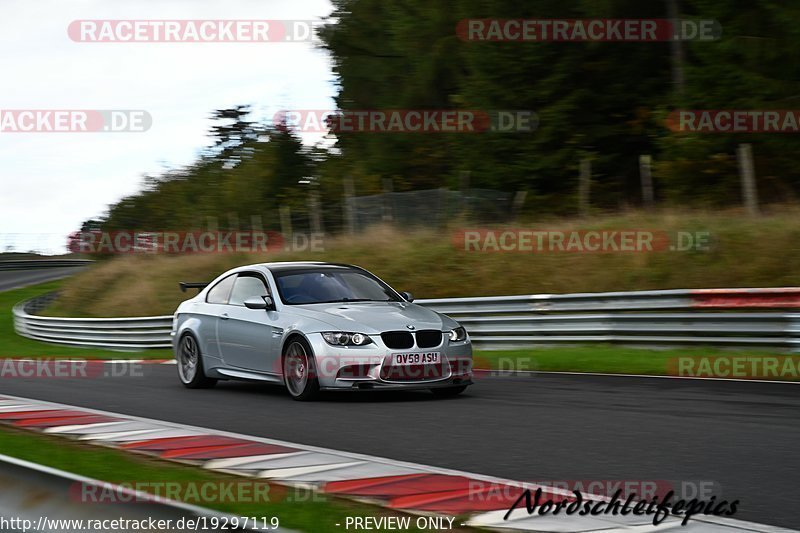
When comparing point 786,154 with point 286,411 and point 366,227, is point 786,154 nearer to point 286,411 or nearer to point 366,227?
point 366,227

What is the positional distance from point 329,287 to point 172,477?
573 centimetres

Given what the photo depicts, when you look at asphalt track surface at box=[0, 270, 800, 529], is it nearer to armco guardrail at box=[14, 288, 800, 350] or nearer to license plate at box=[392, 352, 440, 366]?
license plate at box=[392, 352, 440, 366]

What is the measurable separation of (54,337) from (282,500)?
21932 millimetres

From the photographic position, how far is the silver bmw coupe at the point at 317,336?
1038 centimetres

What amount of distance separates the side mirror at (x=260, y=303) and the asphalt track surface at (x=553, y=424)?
0.93 m

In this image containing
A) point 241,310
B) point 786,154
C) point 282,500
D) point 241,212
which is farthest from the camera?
point 241,212

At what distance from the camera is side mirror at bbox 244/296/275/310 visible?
1138 centimetres

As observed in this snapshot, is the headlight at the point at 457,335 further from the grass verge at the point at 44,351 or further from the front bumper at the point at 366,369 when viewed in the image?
the grass verge at the point at 44,351

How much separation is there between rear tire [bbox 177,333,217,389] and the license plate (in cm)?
324

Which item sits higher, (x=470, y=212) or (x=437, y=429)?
(x=470, y=212)

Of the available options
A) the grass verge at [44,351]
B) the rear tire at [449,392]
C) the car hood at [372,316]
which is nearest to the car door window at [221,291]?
the car hood at [372,316]

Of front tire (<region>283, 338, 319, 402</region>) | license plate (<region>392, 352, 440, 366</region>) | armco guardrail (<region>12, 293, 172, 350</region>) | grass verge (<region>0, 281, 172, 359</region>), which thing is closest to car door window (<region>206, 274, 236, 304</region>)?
front tire (<region>283, 338, 319, 402</region>)

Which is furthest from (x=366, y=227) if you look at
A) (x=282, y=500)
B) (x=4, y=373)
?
(x=282, y=500)

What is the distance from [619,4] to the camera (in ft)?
100.0
